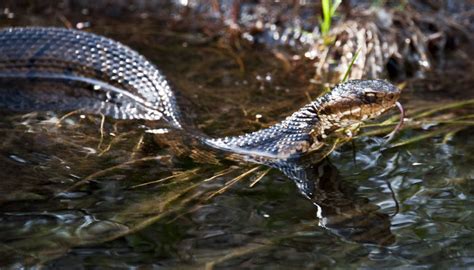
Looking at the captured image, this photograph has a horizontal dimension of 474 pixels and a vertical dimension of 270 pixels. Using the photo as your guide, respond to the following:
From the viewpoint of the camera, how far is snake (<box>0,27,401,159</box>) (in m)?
4.36

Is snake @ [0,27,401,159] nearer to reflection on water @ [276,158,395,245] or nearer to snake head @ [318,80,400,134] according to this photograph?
snake head @ [318,80,400,134]

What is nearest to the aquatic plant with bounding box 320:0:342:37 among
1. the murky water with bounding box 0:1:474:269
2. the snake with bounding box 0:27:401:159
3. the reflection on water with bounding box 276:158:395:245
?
the murky water with bounding box 0:1:474:269

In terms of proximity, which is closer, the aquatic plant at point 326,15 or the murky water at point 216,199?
the murky water at point 216,199

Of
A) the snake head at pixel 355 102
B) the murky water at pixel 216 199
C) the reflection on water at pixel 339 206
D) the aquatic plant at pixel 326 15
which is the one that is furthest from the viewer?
the aquatic plant at pixel 326 15

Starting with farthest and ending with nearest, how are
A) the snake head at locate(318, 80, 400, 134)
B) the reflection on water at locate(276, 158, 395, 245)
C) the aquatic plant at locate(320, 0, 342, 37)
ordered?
the aquatic plant at locate(320, 0, 342, 37) < the snake head at locate(318, 80, 400, 134) < the reflection on water at locate(276, 158, 395, 245)

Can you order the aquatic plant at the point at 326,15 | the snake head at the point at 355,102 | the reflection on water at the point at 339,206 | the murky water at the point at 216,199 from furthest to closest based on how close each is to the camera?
the aquatic plant at the point at 326,15 < the snake head at the point at 355,102 < the reflection on water at the point at 339,206 < the murky water at the point at 216,199

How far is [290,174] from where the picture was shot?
410 cm

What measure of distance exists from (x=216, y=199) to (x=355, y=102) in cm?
107

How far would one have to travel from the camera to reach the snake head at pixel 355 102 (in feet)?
14.0

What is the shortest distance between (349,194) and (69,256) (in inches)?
55.7

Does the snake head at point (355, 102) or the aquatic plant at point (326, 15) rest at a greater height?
the aquatic plant at point (326, 15)

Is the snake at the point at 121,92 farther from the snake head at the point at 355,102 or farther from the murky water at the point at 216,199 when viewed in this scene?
the murky water at the point at 216,199

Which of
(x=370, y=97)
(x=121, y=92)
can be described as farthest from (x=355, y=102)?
(x=121, y=92)

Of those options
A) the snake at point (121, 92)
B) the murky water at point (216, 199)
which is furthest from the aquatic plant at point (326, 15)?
the snake at point (121, 92)
